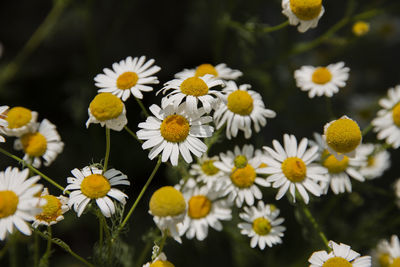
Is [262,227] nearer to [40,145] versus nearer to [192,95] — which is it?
[192,95]

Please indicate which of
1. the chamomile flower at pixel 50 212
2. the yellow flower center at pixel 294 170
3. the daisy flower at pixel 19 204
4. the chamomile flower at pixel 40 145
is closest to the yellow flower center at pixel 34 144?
the chamomile flower at pixel 40 145

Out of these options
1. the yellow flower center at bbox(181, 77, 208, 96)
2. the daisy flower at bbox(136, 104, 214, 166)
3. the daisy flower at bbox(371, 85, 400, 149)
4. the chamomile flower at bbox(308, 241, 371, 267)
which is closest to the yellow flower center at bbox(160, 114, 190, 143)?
the daisy flower at bbox(136, 104, 214, 166)

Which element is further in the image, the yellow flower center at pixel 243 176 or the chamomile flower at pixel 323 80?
the chamomile flower at pixel 323 80

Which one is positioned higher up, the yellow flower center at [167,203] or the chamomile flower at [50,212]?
the yellow flower center at [167,203]

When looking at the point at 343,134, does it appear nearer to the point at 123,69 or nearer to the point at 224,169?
the point at 224,169

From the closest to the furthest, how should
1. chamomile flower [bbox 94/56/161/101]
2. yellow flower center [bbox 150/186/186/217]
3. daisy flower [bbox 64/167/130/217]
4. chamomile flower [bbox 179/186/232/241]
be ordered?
1. yellow flower center [bbox 150/186/186/217]
2. daisy flower [bbox 64/167/130/217]
3. chamomile flower [bbox 94/56/161/101]
4. chamomile flower [bbox 179/186/232/241]

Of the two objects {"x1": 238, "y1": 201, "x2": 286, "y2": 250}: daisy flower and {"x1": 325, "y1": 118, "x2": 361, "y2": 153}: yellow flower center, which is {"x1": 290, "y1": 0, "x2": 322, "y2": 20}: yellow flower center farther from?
{"x1": 238, "y1": 201, "x2": 286, "y2": 250}: daisy flower

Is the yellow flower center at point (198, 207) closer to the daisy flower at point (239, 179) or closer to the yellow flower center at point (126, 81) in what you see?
the daisy flower at point (239, 179)
